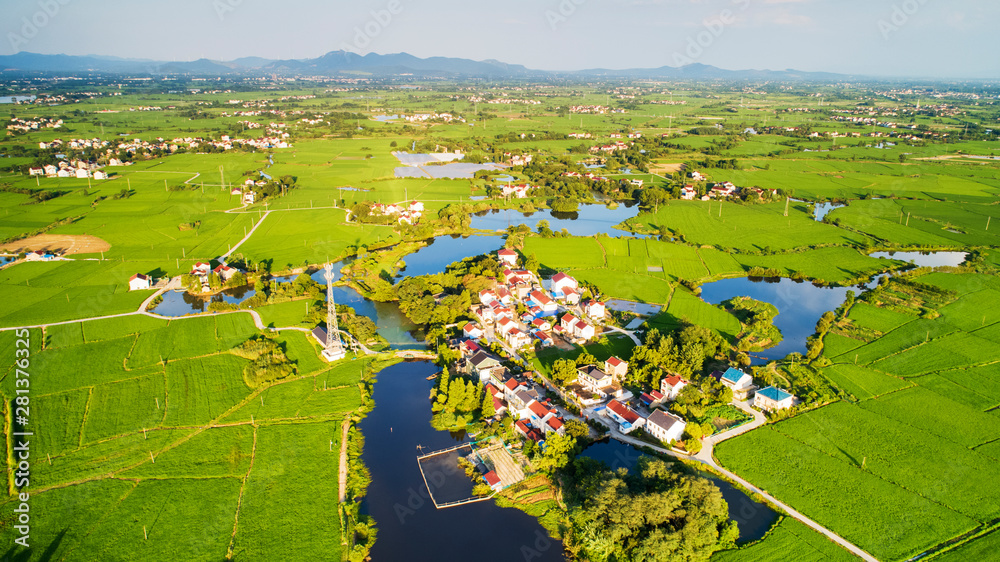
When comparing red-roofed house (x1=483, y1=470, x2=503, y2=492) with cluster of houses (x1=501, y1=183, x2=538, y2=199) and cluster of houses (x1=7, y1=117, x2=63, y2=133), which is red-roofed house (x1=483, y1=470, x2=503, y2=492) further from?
cluster of houses (x1=7, y1=117, x2=63, y2=133)

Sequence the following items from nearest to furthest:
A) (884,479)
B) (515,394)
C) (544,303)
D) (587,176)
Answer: (884,479)
(515,394)
(544,303)
(587,176)

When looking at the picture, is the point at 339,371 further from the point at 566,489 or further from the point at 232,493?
the point at 566,489

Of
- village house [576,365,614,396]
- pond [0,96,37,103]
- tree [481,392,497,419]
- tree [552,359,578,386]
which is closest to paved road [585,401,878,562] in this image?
village house [576,365,614,396]

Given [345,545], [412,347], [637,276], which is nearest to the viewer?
[345,545]

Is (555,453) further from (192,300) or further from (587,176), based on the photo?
(587,176)

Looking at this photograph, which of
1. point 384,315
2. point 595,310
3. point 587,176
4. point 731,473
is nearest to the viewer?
point 731,473

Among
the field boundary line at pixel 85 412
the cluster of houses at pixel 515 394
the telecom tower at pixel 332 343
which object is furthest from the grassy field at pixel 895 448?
the field boundary line at pixel 85 412

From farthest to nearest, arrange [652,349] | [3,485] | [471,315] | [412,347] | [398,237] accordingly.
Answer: [398,237] → [471,315] → [412,347] → [652,349] → [3,485]

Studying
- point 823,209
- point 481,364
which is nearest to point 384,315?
point 481,364

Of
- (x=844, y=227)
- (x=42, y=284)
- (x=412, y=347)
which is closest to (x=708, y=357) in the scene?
(x=412, y=347)
